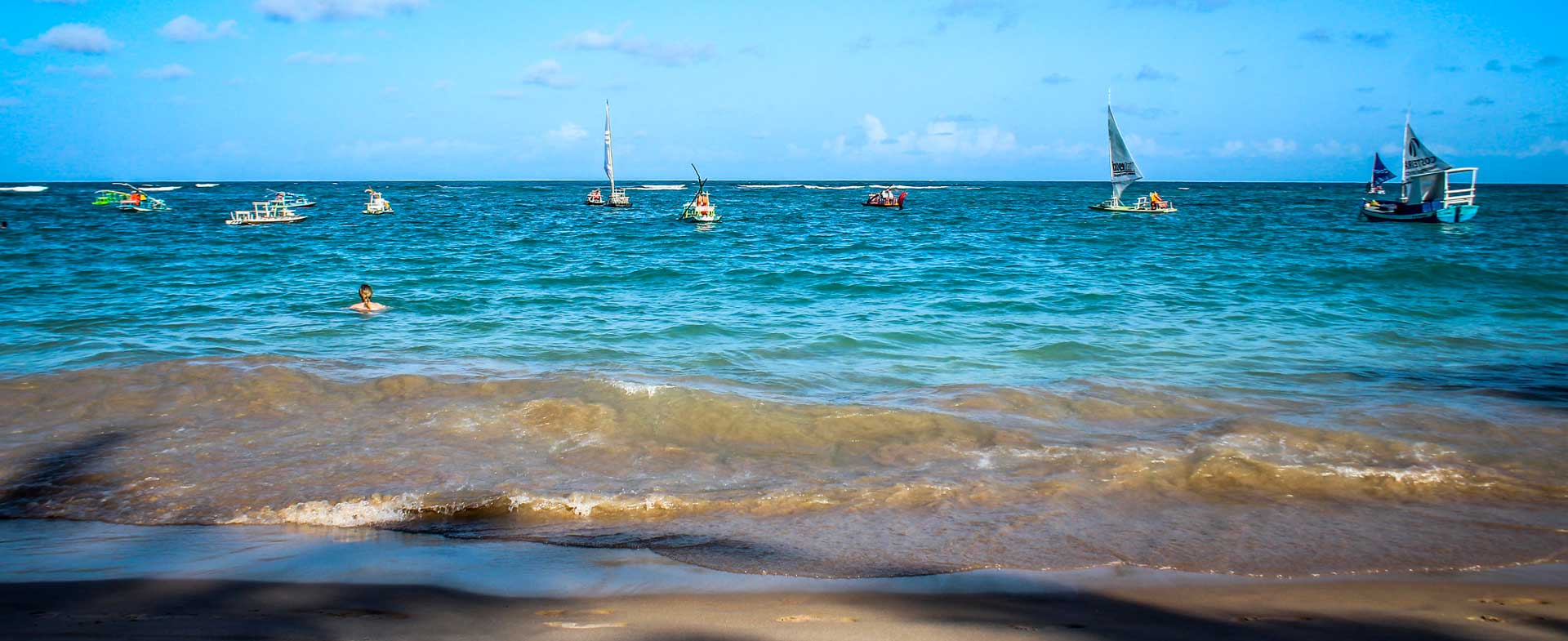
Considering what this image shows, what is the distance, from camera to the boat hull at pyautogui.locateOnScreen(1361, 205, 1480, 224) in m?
40.2

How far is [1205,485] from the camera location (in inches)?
Result: 260

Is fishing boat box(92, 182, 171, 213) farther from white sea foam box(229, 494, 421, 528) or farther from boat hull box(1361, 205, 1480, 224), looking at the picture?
boat hull box(1361, 205, 1480, 224)

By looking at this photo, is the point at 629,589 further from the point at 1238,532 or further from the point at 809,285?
the point at 809,285

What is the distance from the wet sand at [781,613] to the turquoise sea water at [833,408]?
Answer: 0.54 metres

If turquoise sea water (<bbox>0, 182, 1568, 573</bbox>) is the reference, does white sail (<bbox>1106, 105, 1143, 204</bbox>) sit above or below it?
above

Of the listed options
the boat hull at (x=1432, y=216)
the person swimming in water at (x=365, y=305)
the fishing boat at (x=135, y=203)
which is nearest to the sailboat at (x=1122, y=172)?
the boat hull at (x=1432, y=216)

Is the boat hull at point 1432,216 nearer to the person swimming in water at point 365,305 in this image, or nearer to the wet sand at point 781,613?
the wet sand at point 781,613

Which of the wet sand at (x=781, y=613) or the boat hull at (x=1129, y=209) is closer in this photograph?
the wet sand at (x=781, y=613)

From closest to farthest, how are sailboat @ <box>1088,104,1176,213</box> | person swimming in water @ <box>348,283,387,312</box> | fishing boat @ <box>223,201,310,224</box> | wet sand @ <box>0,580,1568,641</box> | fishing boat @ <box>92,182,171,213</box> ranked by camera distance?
wet sand @ <box>0,580,1568,641</box> < person swimming in water @ <box>348,283,387,312</box> < fishing boat @ <box>223,201,310,224</box> < sailboat @ <box>1088,104,1176,213</box> < fishing boat @ <box>92,182,171,213</box>

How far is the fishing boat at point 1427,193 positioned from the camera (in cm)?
4041

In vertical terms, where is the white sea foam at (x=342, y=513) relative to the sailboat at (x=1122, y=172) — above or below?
below

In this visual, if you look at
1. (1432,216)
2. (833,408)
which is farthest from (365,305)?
(1432,216)

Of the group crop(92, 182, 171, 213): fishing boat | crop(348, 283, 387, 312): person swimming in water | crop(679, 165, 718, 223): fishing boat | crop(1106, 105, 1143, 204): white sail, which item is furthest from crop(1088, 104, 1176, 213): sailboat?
crop(92, 182, 171, 213): fishing boat

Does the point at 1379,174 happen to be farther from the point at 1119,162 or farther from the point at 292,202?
the point at 292,202
